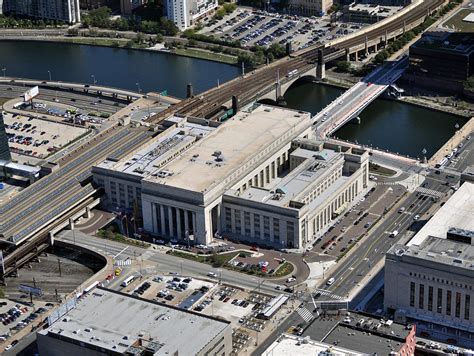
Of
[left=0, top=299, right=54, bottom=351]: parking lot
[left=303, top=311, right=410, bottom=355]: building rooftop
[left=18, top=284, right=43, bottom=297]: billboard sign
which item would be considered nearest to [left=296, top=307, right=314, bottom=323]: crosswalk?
[left=303, top=311, right=410, bottom=355]: building rooftop

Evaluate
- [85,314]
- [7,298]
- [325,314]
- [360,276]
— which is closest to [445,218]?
[360,276]

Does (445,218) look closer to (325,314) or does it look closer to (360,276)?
(360,276)

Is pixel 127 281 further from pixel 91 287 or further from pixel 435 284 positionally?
pixel 435 284

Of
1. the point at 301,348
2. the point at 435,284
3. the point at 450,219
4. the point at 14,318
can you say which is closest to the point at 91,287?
the point at 14,318

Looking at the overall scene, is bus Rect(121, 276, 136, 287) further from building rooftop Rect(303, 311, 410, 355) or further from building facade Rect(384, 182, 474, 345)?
building facade Rect(384, 182, 474, 345)

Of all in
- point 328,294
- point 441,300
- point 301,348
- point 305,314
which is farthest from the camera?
point 328,294

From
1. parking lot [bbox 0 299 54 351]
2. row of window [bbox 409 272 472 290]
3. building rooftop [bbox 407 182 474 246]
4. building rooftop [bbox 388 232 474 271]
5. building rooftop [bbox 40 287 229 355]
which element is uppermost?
building rooftop [bbox 388 232 474 271]

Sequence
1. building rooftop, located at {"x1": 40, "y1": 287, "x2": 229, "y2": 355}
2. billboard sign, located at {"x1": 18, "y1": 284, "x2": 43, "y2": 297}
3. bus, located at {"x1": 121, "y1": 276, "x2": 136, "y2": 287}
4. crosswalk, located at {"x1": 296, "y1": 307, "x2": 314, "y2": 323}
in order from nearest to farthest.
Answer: building rooftop, located at {"x1": 40, "y1": 287, "x2": 229, "y2": 355} → crosswalk, located at {"x1": 296, "y1": 307, "x2": 314, "y2": 323} → billboard sign, located at {"x1": 18, "y1": 284, "x2": 43, "y2": 297} → bus, located at {"x1": 121, "y1": 276, "x2": 136, "y2": 287}
